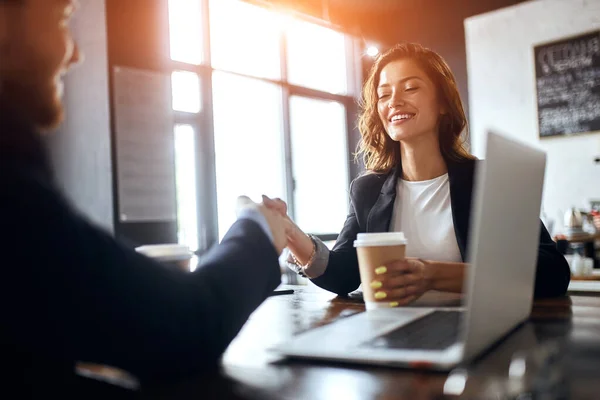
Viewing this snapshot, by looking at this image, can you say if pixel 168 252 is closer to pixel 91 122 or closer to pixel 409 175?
pixel 91 122

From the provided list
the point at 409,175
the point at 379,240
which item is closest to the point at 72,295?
the point at 379,240

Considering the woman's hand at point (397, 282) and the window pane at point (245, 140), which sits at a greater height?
the window pane at point (245, 140)

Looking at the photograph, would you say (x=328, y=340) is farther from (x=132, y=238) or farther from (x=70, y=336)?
(x=132, y=238)

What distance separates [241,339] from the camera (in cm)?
97

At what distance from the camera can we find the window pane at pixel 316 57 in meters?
5.99

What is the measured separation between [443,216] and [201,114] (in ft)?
11.3

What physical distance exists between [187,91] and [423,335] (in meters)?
4.32

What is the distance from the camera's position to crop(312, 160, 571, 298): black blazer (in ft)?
4.50

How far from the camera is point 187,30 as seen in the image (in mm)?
4973

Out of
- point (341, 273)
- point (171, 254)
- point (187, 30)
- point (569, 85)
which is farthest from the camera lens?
point (187, 30)

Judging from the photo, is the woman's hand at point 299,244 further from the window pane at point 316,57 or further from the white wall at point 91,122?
the window pane at point 316,57

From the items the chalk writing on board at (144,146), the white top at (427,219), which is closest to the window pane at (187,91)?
the chalk writing on board at (144,146)

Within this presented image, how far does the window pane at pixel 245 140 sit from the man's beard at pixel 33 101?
13.6 ft

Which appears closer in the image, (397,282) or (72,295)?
(72,295)
